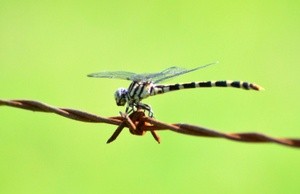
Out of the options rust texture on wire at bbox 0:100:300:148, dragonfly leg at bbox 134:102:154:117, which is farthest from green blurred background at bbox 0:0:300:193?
rust texture on wire at bbox 0:100:300:148

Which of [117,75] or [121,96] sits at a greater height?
[117,75]

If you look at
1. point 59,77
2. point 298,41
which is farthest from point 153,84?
point 298,41

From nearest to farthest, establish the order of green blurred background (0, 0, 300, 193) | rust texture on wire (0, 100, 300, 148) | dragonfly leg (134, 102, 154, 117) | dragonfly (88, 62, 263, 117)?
1. rust texture on wire (0, 100, 300, 148)
2. dragonfly leg (134, 102, 154, 117)
3. dragonfly (88, 62, 263, 117)
4. green blurred background (0, 0, 300, 193)

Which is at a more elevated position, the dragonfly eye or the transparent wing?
the transparent wing

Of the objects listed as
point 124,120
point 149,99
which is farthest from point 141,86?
point 149,99

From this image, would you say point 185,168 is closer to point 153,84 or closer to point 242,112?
point 242,112

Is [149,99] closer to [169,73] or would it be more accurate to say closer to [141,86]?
[169,73]

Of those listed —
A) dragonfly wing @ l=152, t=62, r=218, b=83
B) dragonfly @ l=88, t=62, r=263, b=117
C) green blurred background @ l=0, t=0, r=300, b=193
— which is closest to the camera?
dragonfly @ l=88, t=62, r=263, b=117

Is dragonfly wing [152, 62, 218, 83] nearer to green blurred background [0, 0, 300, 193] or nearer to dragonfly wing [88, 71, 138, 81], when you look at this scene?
dragonfly wing [88, 71, 138, 81]
